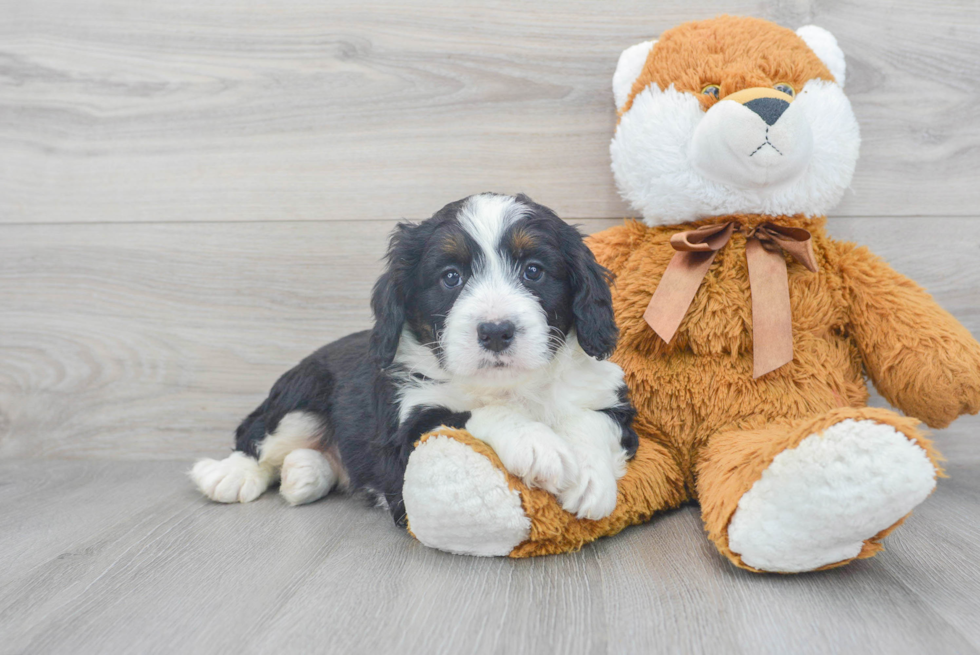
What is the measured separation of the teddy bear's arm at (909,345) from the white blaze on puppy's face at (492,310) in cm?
77

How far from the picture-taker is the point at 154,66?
2.15 meters

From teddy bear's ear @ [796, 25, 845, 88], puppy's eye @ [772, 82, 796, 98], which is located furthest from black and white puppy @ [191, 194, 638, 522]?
teddy bear's ear @ [796, 25, 845, 88]

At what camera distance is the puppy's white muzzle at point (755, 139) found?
1.46 m

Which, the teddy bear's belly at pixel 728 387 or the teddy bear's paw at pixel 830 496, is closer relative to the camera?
the teddy bear's paw at pixel 830 496

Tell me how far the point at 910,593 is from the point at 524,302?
2.62 feet

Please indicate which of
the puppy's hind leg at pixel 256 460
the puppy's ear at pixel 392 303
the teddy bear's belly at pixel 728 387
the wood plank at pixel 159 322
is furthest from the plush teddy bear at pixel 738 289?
the puppy's hind leg at pixel 256 460

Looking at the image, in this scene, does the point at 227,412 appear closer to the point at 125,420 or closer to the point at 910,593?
the point at 125,420

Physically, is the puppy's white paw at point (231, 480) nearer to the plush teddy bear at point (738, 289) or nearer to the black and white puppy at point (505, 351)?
the black and white puppy at point (505, 351)

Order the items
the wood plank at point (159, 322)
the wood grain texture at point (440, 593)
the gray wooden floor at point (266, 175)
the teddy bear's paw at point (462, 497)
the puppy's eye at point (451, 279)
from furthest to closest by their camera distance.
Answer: the wood plank at point (159, 322)
the gray wooden floor at point (266, 175)
the puppy's eye at point (451, 279)
the teddy bear's paw at point (462, 497)
the wood grain texture at point (440, 593)

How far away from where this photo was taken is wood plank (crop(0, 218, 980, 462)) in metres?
2.15

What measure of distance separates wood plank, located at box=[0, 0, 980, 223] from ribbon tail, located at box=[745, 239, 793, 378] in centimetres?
62

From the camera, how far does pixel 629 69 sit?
70.1 inches

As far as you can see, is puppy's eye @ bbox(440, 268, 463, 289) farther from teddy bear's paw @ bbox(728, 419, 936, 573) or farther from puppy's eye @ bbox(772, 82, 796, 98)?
puppy's eye @ bbox(772, 82, 796, 98)

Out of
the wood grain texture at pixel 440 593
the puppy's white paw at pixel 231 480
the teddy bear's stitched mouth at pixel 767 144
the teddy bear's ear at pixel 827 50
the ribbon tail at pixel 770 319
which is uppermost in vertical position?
the teddy bear's ear at pixel 827 50
